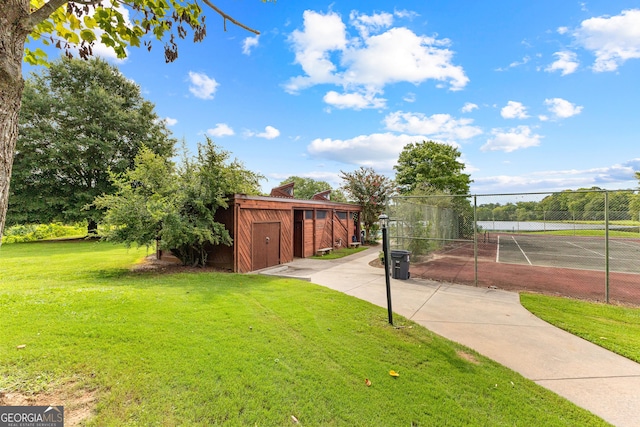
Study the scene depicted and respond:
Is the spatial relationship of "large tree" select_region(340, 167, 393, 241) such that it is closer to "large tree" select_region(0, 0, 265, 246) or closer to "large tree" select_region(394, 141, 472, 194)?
"large tree" select_region(394, 141, 472, 194)

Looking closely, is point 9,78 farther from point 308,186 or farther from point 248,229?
point 308,186

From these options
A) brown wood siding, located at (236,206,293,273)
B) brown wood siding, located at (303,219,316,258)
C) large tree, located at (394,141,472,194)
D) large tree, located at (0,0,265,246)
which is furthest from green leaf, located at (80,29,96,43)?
large tree, located at (394,141,472,194)

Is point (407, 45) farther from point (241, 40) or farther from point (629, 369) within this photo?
point (629, 369)

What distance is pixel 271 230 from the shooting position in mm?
10547

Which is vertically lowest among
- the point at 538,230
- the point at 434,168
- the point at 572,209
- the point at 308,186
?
the point at 538,230

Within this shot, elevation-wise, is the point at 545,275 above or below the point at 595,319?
below

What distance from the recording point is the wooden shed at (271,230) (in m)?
9.09

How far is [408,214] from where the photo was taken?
1018 cm

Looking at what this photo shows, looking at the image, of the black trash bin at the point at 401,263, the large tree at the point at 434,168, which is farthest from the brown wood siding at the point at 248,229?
the large tree at the point at 434,168

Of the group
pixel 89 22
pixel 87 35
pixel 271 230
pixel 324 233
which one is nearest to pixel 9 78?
pixel 87 35

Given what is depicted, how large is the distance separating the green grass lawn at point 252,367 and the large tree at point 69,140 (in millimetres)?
18561

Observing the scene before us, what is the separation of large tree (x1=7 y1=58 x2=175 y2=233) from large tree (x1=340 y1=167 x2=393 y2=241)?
48.9 ft

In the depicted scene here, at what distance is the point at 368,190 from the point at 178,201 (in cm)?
1359

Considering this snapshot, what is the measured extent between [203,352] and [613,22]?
10.9 metres
